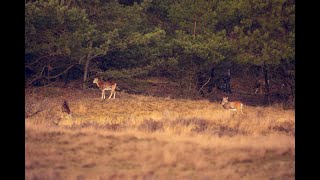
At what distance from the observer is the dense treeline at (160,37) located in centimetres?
2480

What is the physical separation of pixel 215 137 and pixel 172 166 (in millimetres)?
3407

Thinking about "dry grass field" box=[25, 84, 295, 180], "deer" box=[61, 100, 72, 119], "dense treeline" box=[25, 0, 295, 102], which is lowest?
"dry grass field" box=[25, 84, 295, 180]

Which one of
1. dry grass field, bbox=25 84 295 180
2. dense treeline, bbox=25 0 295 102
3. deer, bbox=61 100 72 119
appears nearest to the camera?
dry grass field, bbox=25 84 295 180

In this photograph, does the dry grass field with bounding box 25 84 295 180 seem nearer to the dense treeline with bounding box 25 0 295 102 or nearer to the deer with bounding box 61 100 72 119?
the deer with bounding box 61 100 72 119

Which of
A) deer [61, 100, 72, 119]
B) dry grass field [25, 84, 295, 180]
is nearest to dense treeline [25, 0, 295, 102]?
deer [61, 100, 72, 119]

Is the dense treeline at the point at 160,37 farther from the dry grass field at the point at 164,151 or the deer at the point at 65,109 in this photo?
the dry grass field at the point at 164,151

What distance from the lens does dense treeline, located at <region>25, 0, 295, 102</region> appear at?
24797 millimetres

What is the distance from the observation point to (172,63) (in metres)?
28.8

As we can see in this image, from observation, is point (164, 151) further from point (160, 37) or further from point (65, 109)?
point (160, 37)

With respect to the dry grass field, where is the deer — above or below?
above
